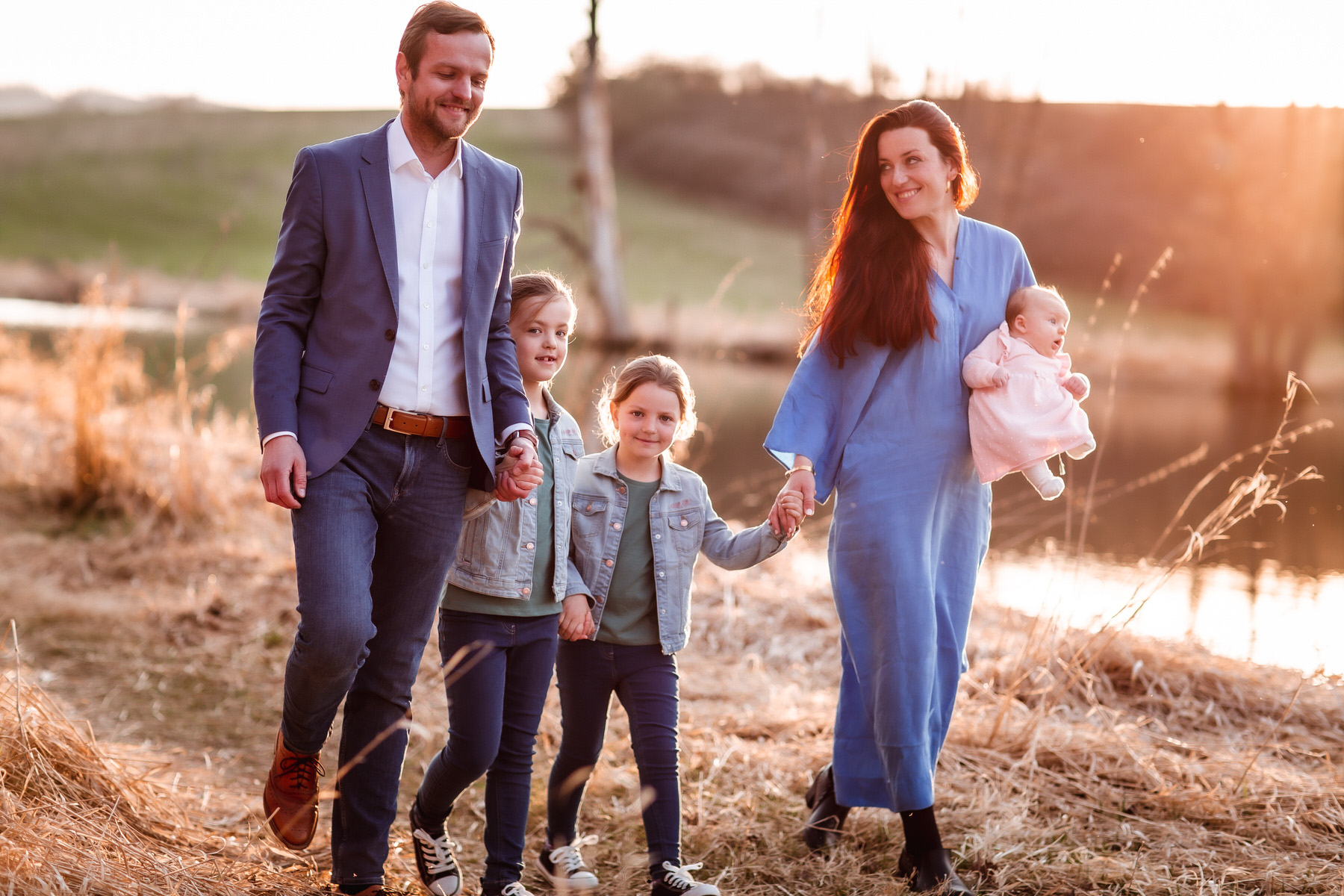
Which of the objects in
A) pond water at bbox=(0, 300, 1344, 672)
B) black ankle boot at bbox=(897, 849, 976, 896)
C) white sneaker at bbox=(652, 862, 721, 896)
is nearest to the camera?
white sneaker at bbox=(652, 862, 721, 896)

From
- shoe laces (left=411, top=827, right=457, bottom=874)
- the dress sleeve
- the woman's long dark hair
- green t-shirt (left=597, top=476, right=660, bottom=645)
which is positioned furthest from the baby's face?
shoe laces (left=411, top=827, right=457, bottom=874)

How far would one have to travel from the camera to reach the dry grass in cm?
→ 275

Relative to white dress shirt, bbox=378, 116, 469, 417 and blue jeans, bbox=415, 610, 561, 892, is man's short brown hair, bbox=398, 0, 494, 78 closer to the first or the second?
white dress shirt, bbox=378, 116, 469, 417

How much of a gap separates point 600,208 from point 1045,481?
41.6 feet

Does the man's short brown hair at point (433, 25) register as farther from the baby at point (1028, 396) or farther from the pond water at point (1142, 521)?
the pond water at point (1142, 521)

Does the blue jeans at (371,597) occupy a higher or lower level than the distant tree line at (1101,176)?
lower

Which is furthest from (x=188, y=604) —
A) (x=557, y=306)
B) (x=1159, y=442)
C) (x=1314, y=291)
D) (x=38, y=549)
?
(x=1314, y=291)

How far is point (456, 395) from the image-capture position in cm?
250

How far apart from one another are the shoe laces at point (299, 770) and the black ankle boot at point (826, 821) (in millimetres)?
1370

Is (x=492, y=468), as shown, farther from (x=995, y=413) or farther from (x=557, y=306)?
(x=995, y=413)

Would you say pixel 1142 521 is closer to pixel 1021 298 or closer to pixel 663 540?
pixel 1021 298

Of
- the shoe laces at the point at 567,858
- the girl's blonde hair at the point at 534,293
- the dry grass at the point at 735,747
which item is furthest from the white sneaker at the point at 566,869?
the girl's blonde hair at the point at 534,293

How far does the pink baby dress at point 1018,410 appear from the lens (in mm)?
2709

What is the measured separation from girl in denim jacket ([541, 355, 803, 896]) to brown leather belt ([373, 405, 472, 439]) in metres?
0.42
